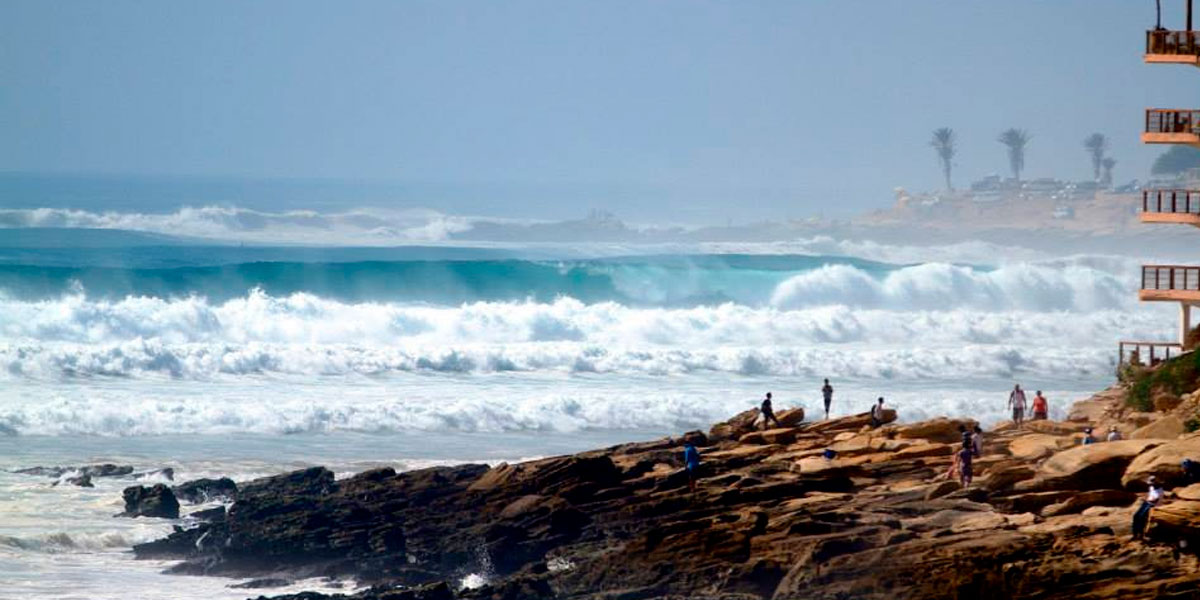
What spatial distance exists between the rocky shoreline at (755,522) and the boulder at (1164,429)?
0.03 meters

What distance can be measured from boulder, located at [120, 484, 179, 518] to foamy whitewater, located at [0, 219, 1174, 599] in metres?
0.27

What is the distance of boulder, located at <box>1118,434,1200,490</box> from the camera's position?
1848cm

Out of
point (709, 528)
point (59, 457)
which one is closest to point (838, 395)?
point (59, 457)

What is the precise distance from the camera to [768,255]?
7106 centimetres

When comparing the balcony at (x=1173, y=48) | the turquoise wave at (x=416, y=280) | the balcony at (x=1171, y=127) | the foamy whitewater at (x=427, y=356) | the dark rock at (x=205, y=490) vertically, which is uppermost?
the balcony at (x=1173, y=48)

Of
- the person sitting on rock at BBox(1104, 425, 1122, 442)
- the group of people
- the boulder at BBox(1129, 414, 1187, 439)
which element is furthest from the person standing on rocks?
the group of people

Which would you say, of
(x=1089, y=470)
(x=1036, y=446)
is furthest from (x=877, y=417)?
(x=1089, y=470)

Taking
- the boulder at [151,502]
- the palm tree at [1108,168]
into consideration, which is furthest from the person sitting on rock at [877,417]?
the palm tree at [1108,168]

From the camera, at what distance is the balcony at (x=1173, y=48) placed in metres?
25.8

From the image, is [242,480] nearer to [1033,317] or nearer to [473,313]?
[473,313]

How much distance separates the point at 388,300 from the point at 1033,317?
628 inches

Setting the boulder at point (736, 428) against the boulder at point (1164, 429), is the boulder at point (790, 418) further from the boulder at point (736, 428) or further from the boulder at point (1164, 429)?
the boulder at point (1164, 429)

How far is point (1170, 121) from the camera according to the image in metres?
26.2

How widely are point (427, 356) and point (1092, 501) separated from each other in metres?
22.8
